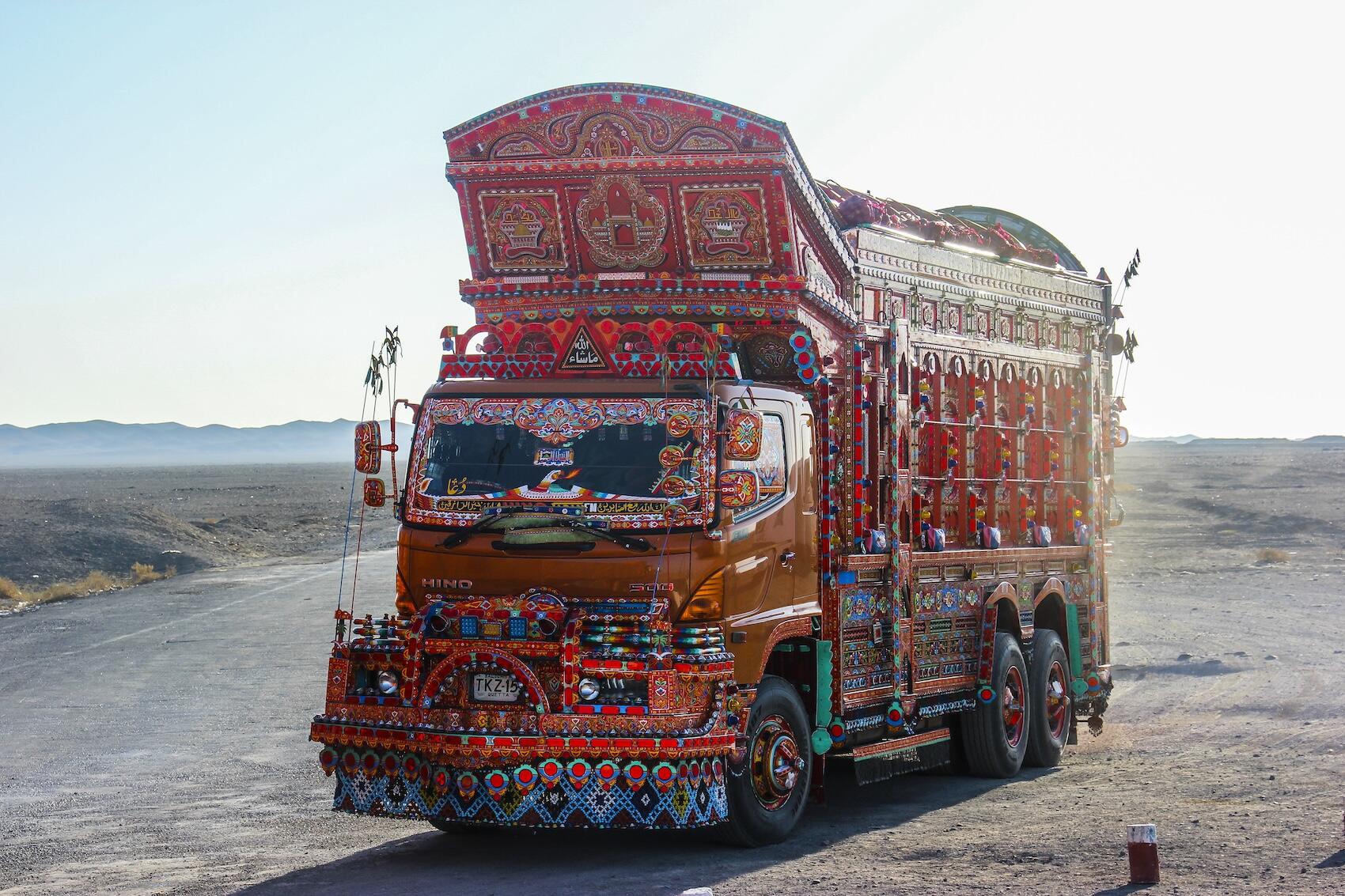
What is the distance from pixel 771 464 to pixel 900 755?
348 centimetres

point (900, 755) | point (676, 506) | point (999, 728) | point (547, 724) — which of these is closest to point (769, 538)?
point (676, 506)

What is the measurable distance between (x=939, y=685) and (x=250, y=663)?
38.5 ft

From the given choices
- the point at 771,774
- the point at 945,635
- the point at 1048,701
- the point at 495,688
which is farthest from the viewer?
the point at 1048,701

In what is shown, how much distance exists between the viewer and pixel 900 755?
42.5 ft

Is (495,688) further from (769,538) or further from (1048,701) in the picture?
(1048,701)

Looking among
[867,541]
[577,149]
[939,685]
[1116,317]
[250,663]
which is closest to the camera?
[577,149]

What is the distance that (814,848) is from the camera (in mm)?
10406

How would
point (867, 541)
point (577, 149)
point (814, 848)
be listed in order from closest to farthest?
point (814, 848)
point (577, 149)
point (867, 541)

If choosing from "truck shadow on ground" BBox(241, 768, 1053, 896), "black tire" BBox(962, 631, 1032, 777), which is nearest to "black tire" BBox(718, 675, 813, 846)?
"truck shadow on ground" BBox(241, 768, 1053, 896)

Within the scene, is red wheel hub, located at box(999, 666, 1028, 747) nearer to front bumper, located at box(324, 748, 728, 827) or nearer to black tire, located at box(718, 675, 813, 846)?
black tire, located at box(718, 675, 813, 846)

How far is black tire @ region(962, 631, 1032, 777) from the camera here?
14016mm

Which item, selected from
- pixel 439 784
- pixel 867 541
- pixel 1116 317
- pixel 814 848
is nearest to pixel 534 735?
pixel 439 784

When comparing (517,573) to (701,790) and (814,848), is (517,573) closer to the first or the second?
(701,790)

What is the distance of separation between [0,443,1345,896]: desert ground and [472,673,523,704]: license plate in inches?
39.0
